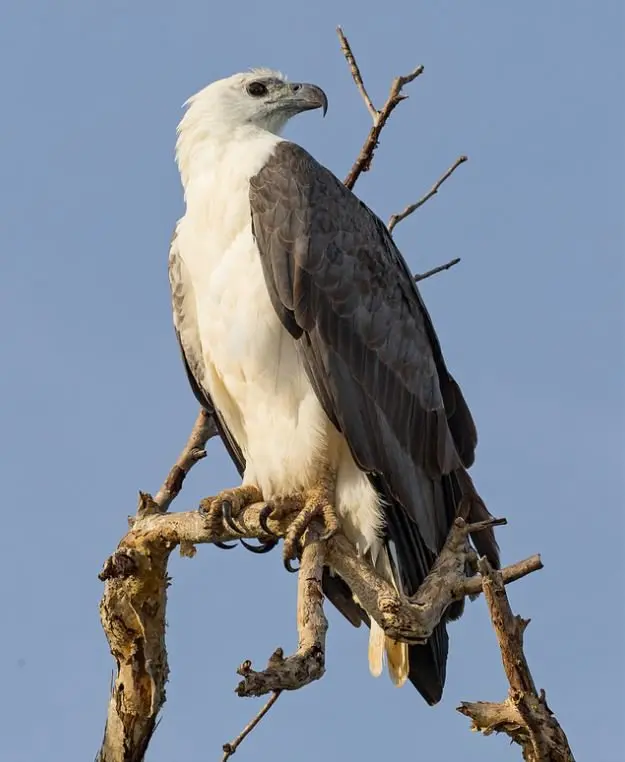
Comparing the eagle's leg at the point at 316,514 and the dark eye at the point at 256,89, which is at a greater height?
the dark eye at the point at 256,89

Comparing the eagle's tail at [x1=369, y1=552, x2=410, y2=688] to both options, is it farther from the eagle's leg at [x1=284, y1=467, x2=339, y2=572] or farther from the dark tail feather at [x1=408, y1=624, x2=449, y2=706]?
the eagle's leg at [x1=284, y1=467, x2=339, y2=572]

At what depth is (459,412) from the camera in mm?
7672

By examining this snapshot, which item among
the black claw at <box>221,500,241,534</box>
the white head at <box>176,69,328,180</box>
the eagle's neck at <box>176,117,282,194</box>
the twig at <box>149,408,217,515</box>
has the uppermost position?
the white head at <box>176,69,328,180</box>

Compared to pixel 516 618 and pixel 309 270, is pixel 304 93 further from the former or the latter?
pixel 516 618

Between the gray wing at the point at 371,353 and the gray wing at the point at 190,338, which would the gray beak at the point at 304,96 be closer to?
the gray wing at the point at 371,353

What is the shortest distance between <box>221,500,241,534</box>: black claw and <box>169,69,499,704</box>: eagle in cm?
2

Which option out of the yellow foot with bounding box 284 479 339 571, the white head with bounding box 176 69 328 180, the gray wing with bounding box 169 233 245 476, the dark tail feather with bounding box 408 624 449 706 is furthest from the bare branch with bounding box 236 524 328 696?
the white head with bounding box 176 69 328 180

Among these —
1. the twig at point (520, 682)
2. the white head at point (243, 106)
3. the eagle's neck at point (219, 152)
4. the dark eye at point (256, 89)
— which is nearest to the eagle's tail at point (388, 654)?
the twig at point (520, 682)

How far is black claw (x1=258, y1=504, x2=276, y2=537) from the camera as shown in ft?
22.4

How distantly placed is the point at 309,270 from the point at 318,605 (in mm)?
2173

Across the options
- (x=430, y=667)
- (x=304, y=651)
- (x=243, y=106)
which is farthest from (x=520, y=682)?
(x=243, y=106)

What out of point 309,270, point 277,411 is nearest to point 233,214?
point 309,270

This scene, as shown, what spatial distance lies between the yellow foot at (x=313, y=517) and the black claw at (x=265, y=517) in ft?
0.57

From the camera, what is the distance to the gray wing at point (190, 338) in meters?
7.51
